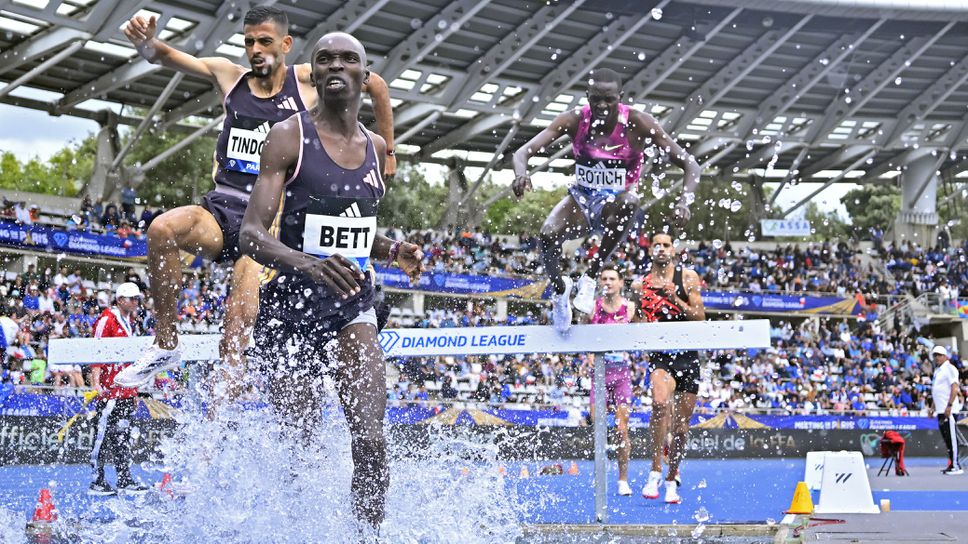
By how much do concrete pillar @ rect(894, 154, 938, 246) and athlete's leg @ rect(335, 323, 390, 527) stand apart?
131ft

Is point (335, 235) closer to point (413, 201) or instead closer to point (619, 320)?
point (619, 320)

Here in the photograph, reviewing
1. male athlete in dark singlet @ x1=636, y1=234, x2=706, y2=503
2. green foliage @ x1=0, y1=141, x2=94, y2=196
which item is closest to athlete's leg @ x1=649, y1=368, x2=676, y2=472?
male athlete in dark singlet @ x1=636, y1=234, x2=706, y2=503

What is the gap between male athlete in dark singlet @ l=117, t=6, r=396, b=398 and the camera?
17.6 ft

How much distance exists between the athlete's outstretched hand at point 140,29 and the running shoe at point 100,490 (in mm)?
3720

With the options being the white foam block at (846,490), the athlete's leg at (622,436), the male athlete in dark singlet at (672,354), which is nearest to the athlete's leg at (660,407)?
the male athlete in dark singlet at (672,354)

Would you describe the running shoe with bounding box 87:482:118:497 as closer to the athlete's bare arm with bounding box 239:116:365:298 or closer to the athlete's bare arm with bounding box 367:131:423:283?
the athlete's bare arm with bounding box 367:131:423:283

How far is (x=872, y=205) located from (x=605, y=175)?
198 ft

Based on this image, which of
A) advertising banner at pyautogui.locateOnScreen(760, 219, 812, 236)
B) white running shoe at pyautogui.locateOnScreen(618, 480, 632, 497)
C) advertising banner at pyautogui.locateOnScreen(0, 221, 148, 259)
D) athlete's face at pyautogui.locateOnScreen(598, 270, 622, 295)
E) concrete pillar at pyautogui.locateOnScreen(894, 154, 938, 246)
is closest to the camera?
white running shoe at pyautogui.locateOnScreen(618, 480, 632, 497)

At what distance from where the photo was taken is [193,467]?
494 cm

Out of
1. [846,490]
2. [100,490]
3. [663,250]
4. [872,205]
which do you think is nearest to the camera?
[846,490]

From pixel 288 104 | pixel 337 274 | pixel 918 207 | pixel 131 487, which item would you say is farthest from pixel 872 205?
pixel 337 274

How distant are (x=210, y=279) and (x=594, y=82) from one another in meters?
16.5

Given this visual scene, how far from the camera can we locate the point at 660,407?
8195 millimetres

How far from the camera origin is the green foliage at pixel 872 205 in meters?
62.3
